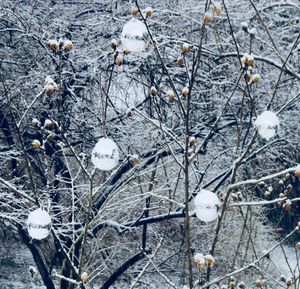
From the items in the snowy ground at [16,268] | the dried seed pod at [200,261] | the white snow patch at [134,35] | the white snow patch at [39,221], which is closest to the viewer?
the white snow patch at [134,35]

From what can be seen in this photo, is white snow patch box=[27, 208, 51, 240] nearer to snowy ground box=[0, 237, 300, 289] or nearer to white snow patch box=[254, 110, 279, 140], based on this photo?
white snow patch box=[254, 110, 279, 140]

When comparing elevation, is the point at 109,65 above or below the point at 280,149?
above

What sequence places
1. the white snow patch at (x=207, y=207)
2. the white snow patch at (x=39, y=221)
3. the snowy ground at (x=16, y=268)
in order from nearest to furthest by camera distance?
the white snow patch at (x=207, y=207)
the white snow patch at (x=39, y=221)
the snowy ground at (x=16, y=268)

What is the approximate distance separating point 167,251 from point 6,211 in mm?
3247

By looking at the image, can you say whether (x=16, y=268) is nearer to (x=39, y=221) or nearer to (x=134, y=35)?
(x=39, y=221)

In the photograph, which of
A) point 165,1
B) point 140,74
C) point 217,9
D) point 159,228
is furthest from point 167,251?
point 217,9

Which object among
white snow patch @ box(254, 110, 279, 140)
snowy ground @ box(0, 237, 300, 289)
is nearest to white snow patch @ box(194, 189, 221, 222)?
white snow patch @ box(254, 110, 279, 140)

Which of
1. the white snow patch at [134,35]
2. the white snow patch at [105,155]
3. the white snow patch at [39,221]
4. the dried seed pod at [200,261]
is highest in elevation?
the white snow patch at [134,35]

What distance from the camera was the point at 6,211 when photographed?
833cm

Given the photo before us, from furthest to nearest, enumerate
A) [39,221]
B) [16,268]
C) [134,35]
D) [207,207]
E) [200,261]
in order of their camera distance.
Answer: [16,268] → [39,221] → [200,261] → [207,207] → [134,35]

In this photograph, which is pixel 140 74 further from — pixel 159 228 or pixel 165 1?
pixel 159 228

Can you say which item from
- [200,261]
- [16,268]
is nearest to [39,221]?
[200,261]

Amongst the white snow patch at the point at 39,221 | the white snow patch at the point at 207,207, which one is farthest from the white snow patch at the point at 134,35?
the white snow patch at the point at 39,221

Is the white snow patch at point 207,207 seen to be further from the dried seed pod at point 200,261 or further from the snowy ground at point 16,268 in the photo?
the snowy ground at point 16,268
